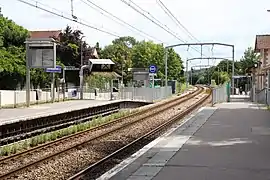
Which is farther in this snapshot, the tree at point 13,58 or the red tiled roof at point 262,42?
the red tiled roof at point 262,42

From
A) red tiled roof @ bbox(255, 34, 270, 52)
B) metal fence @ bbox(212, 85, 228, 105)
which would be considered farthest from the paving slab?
red tiled roof @ bbox(255, 34, 270, 52)

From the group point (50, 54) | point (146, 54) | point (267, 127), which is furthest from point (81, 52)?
point (267, 127)

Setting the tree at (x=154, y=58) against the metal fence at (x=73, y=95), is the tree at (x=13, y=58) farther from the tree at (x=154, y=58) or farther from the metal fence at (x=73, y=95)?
the tree at (x=154, y=58)

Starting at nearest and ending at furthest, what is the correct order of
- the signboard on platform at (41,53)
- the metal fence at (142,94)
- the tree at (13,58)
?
1. the signboard on platform at (41,53)
2. the metal fence at (142,94)
3. the tree at (13,58)

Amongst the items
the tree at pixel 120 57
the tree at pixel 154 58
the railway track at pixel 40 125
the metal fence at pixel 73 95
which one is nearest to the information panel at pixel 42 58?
the metal fence at pixel 73 95

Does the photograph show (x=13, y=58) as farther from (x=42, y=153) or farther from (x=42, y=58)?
(x=42, y=153)

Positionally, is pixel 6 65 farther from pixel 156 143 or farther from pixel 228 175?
pixel 228 175

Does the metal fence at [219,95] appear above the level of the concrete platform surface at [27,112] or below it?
above

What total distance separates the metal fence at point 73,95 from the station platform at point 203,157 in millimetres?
20495

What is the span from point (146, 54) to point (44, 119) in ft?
281

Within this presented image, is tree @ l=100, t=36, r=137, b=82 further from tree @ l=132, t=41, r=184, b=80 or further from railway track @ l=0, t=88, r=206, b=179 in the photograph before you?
railway track @ l=0, t=88, r=206, b=179

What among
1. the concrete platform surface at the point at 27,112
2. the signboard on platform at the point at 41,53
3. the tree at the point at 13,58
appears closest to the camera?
the concrete platform surface at the point at 27,112

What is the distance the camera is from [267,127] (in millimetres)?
19031

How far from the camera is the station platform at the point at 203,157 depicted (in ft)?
31.6
